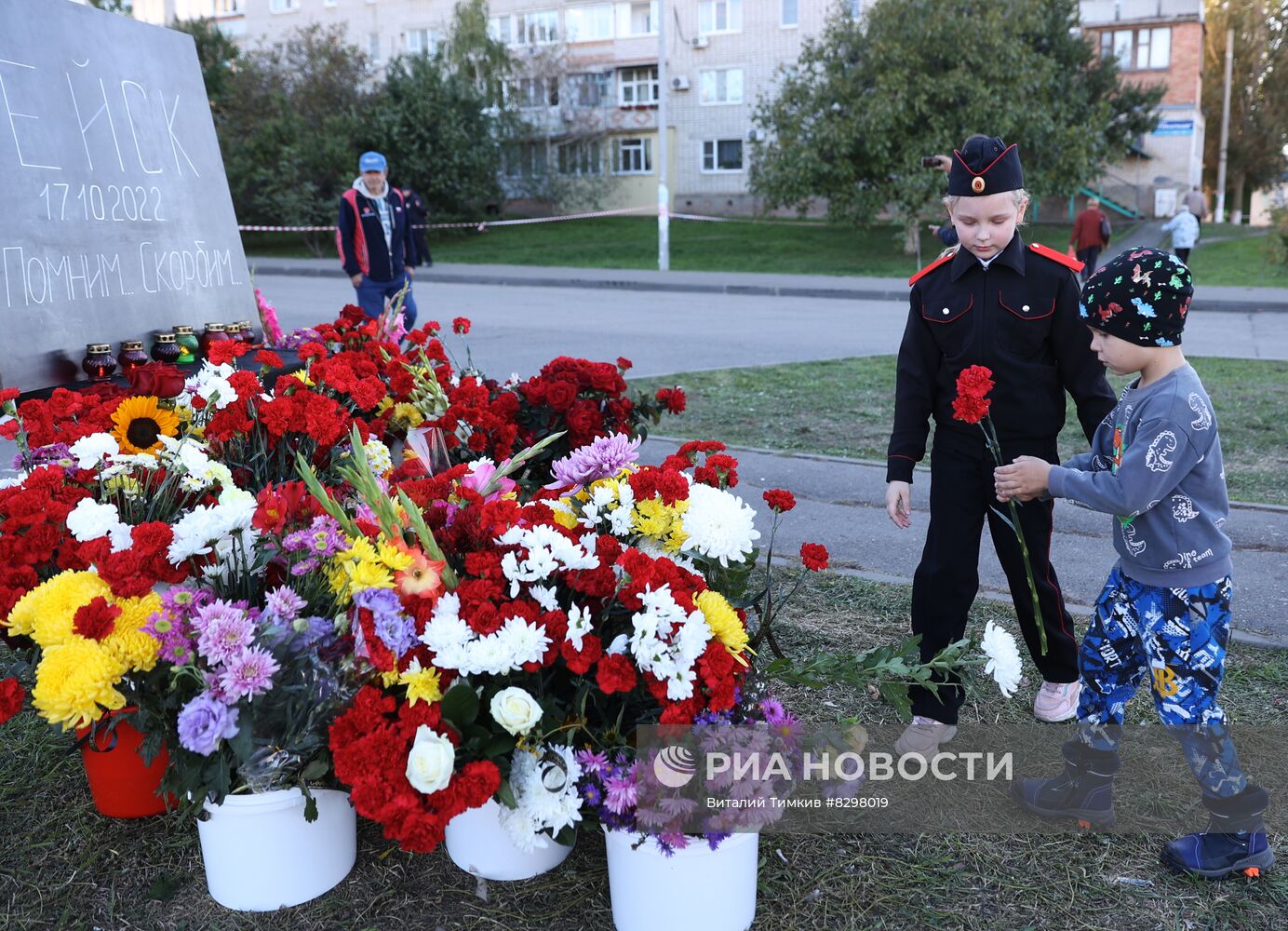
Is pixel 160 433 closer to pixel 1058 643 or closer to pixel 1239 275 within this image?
pixel 1058 643

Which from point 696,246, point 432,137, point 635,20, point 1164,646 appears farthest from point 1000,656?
point 635,20

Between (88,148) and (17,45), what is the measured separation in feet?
1.54

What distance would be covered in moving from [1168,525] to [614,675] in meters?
1.33

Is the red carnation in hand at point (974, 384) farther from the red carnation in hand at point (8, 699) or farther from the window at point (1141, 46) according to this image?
the window at point (1141, 46)

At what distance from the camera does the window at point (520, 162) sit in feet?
121

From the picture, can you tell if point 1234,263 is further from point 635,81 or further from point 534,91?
point 635,81

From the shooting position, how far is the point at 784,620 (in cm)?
422

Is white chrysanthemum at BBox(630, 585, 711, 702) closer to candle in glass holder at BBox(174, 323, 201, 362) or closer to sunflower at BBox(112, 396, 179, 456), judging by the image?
sunflower at BBox(112, 396, 179, 456)

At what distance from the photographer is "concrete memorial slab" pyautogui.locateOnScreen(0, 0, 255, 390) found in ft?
14.7

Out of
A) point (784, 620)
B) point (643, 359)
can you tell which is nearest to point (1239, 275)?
point (643, 359)

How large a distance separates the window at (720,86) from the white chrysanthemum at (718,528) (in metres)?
40.0

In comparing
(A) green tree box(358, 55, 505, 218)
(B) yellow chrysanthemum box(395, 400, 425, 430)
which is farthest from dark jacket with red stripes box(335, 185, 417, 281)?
(A) green tree box(358, 55, 505, 218)

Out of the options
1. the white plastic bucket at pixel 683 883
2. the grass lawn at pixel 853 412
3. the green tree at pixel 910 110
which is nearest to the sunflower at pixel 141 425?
the white plastic bucket at pixel 683 883

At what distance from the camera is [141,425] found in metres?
3.38
